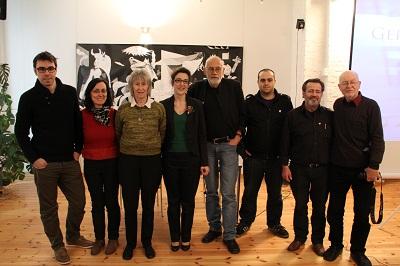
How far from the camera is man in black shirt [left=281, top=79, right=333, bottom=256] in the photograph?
2.88 m

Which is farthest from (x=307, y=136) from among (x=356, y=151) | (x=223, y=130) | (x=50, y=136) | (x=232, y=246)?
(x=50, y=136)

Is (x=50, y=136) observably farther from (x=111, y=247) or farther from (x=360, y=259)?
(x=360, y=259)

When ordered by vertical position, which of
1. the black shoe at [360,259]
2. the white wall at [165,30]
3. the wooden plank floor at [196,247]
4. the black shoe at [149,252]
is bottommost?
the wooden plank floor at [196,247]

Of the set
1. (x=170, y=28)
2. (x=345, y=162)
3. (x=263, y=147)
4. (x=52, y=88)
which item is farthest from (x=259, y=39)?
(x=52, y=88)

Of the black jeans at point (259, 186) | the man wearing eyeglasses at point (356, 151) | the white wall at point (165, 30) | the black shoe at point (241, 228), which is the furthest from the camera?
the white wall at point (165, 30)

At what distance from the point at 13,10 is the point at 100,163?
3.83 m

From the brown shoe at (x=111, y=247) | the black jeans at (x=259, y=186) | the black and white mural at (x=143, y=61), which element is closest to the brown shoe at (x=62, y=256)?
the brown shoe at (x=111, y=247)

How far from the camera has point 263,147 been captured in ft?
10.6

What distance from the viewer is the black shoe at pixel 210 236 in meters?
3.26

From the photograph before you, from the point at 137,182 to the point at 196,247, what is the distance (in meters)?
0.82

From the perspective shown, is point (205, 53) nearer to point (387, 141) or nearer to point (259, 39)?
point (259, 39)

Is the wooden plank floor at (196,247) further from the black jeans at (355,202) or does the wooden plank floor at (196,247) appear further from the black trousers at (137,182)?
the black trousers at (137,182)

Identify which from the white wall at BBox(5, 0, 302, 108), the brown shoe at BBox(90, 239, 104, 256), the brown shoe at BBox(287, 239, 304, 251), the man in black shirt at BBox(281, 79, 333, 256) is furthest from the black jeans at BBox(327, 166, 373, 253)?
the white wall at BBox(5, 0, 302, 108)

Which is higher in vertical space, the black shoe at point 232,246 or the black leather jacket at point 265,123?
the black leather jacket at point 265,123
